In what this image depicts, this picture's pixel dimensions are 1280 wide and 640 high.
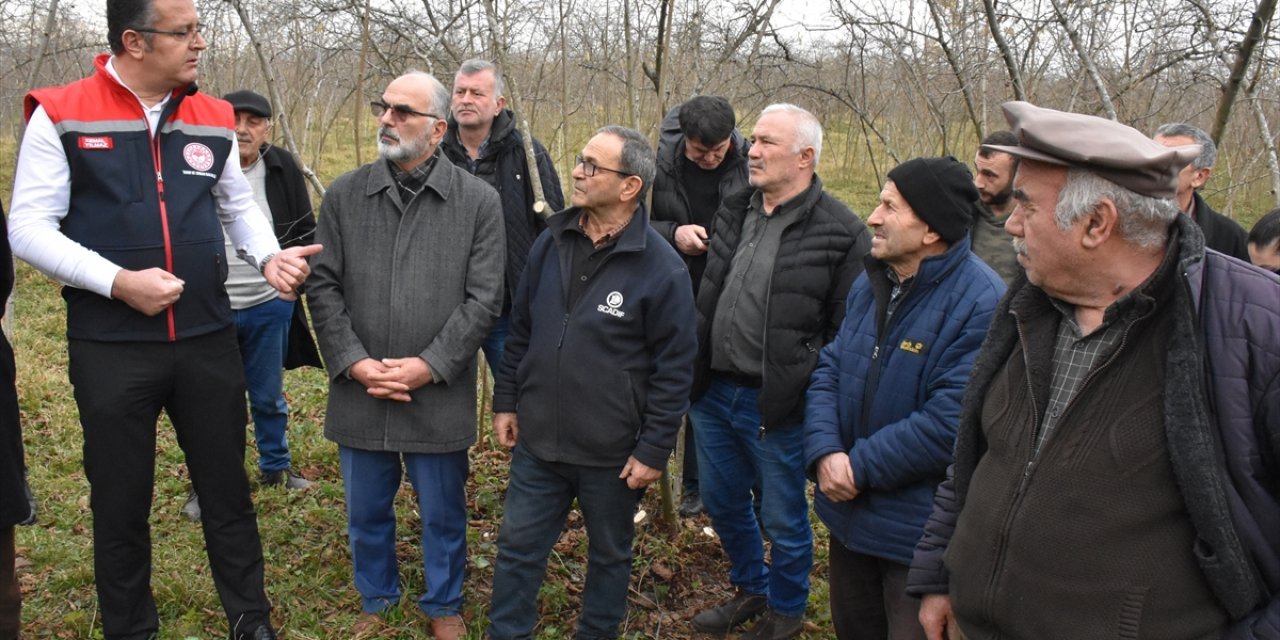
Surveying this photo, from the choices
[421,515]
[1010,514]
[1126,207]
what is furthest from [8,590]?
[1126,207]

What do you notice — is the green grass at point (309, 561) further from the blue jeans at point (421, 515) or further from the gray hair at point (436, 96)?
the gray hair at point (436, 96)


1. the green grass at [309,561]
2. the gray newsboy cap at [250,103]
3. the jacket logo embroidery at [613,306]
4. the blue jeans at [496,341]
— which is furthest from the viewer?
the gray newsboy cap at [250,103]

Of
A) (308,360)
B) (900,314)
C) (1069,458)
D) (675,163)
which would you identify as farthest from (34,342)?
(1069,458)

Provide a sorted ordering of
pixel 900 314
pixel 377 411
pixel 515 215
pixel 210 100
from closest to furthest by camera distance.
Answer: pixel 900 314 < pixel 210 100 < pixel 377 411 < pixel 515 215

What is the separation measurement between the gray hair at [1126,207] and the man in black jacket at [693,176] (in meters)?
2.50

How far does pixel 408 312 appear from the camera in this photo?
3516 mm

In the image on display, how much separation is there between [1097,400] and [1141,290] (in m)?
0.23

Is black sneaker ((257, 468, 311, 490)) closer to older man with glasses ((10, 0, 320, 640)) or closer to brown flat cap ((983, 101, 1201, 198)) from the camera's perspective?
older man with glasses ((10, 0, 320, 640))

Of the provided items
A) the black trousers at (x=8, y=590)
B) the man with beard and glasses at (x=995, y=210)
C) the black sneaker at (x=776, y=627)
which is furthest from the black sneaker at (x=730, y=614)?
the black trousers at (x=8, y=590)

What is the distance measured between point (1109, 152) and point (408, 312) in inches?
96.3

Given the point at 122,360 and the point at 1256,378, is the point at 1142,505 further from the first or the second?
the point at 122,360

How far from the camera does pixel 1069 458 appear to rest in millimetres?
1917

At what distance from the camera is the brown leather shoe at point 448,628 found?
12.1ft

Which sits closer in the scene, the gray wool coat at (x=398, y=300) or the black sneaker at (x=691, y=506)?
the gray wool coat at (x=398, y=300)
